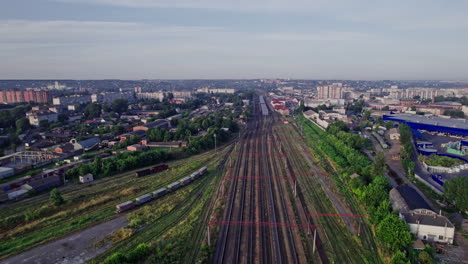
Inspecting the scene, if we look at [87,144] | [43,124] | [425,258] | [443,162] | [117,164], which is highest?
[43,124]

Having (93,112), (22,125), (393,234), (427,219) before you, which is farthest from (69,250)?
(93,112)

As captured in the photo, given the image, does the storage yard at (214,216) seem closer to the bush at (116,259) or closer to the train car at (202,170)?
the train car at (202,170)

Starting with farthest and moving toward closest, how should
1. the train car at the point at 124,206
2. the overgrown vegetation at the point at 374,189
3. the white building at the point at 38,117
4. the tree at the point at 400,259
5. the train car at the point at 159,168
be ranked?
the white building at the point at 38,117
the train car at the point at 159,168
the train car at the point at 124,206
the overgrown vegetation at the point at 374,189
the tree at the point at 400,259

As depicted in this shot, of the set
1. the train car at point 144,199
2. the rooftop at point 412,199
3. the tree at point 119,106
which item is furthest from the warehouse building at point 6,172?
the tree at point 119,106

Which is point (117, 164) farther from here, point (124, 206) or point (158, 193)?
point (124, 206)

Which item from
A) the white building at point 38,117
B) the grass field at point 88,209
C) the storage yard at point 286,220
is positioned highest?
the white building at point 38,117

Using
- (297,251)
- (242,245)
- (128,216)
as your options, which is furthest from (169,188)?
(297,251)

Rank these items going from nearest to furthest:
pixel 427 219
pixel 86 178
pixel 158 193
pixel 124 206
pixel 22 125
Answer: pixel 427 219, pixel 124 206, pixel 158 193, pixel 86 178, pixel 22 125

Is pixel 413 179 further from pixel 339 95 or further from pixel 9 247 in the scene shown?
pixel 339 95
